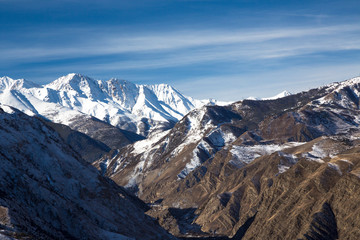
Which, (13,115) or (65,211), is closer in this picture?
(65,211)

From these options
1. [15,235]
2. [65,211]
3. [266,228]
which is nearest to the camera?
[15,235]

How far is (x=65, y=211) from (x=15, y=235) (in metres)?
28.3

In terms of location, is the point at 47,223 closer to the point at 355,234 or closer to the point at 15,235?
Answer: the point at 15,235

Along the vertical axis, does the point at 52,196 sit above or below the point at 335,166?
above

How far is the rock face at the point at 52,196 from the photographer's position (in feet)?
260

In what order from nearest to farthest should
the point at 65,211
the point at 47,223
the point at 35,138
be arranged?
the point at 47,223 → the point at 65,211 → the point at 35,138

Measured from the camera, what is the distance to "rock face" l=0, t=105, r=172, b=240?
7930 centimetres

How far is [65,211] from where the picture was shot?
93.6 metres

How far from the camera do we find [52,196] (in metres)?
93.6

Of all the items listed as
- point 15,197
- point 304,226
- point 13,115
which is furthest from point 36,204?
point 304,226

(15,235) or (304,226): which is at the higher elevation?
(15,235)

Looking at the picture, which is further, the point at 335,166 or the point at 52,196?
the point at 335,166

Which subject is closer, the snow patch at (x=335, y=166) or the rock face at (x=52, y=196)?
the rock face at (x=52, y=196)

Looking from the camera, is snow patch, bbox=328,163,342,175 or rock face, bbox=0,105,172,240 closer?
rock face, bbox=0,105,172,240
